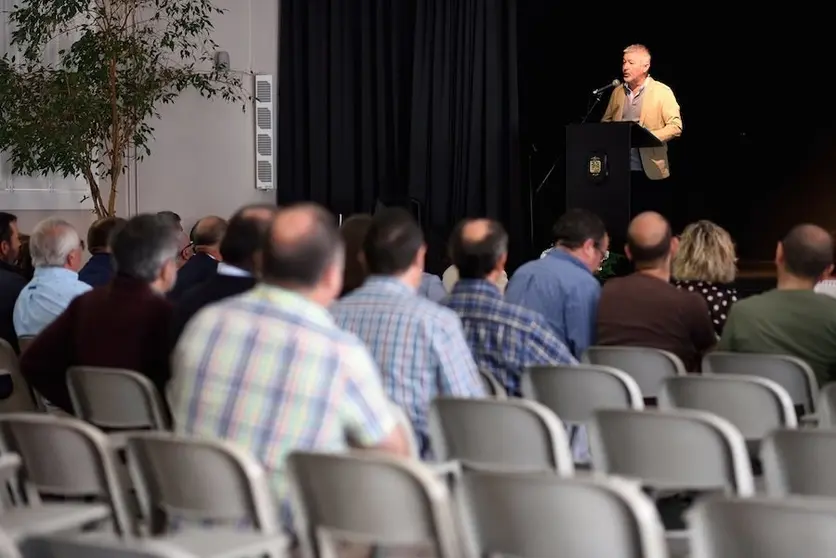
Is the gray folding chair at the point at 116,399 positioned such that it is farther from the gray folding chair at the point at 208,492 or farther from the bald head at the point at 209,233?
the bald head at the point at 209,233

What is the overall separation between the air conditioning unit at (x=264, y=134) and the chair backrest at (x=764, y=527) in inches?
370

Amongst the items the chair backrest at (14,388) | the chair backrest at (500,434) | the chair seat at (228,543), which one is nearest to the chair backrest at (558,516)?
the chair seat at (228,543)

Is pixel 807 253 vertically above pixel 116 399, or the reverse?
pixel 807 253

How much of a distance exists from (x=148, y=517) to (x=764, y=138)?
931 centimetres

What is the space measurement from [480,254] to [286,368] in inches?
65.6

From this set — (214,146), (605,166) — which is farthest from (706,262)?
(214,146)

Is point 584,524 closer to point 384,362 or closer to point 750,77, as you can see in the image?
point 384,362

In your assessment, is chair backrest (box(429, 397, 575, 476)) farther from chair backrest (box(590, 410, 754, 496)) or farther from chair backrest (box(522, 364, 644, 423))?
chair backrest (box(522, 364, 644, 423))

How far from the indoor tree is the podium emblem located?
362 cm

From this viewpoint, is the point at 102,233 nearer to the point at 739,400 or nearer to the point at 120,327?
the point at 120,327

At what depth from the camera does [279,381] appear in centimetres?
264

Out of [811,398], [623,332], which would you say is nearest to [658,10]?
[623,332]

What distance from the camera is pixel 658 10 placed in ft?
35.2

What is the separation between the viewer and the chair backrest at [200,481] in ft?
8.07
